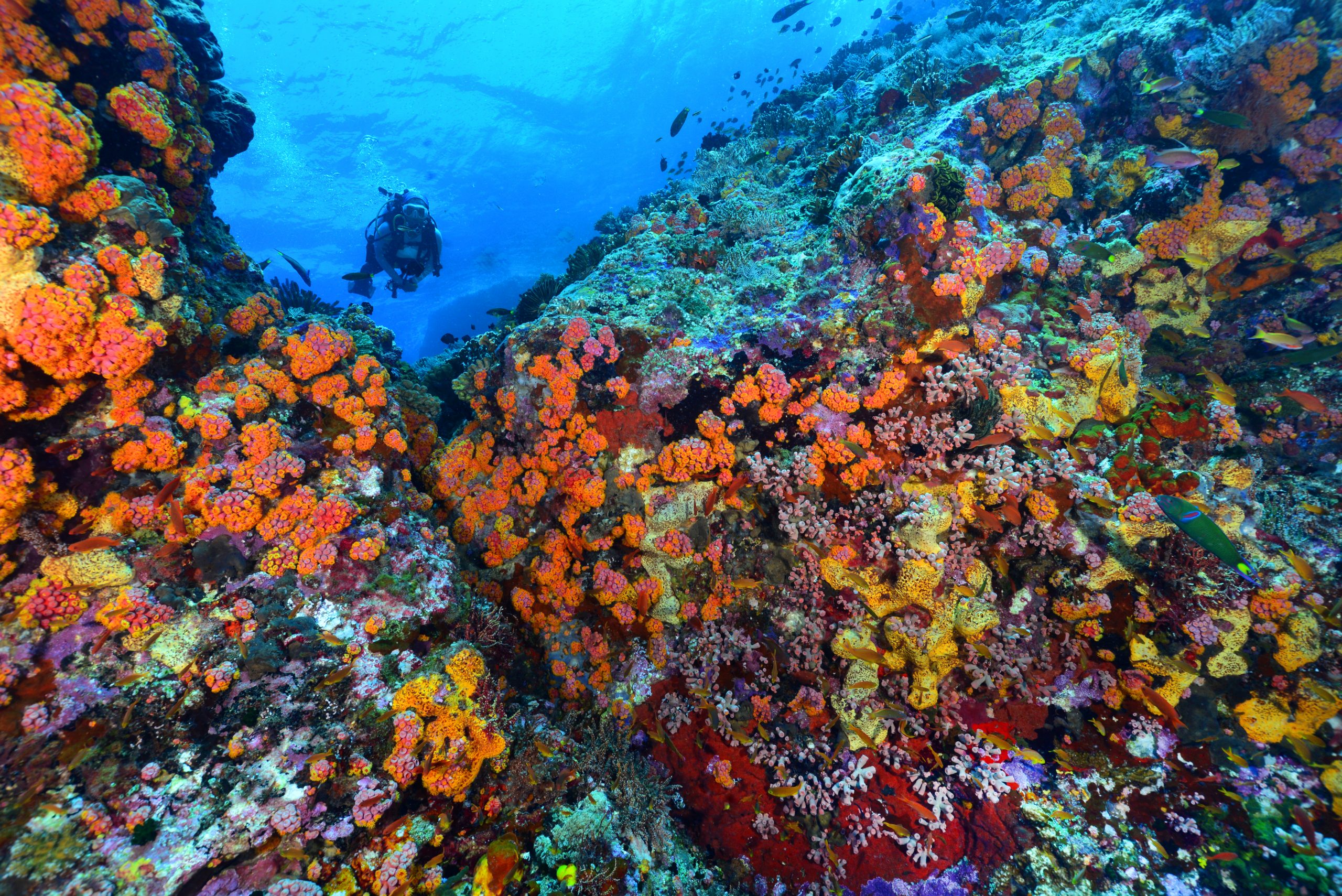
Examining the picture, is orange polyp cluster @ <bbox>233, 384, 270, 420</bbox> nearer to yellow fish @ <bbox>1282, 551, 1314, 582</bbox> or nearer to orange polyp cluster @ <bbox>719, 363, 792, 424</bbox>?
orange polyp cluster @ <bbox>719, 363, 792, 424</bbox>

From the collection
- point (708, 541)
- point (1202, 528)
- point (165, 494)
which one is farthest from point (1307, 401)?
point (165, 494)

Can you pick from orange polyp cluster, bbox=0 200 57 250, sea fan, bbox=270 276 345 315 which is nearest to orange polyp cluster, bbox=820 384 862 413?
orange polyp cluster, bbox=0 200 57 250

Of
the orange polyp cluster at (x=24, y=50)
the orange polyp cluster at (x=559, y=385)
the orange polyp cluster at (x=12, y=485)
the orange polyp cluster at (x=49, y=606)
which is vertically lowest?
the orange polyp cluster at (x=559, y=385)

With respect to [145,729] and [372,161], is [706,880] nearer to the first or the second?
[145,729]

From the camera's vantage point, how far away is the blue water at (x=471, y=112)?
3838 centimetres

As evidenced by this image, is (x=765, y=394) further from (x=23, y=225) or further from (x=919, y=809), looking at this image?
(x=23, y=225)

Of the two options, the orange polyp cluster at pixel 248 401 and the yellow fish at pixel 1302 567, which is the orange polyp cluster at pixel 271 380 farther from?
the yellow fish at pixel 1302 567

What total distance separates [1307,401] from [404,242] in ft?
45.6

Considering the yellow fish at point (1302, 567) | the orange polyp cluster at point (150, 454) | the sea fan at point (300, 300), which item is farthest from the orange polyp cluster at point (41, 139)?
the yellow fish at point (1302, 567)

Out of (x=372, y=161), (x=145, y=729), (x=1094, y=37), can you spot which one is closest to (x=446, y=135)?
(x=372, y=161)

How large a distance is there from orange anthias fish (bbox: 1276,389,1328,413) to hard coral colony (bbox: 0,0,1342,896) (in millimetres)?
33

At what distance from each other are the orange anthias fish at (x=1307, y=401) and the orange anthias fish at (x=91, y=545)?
10.2m

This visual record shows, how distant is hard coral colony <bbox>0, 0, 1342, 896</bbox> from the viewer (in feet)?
10.9

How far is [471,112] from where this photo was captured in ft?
154
